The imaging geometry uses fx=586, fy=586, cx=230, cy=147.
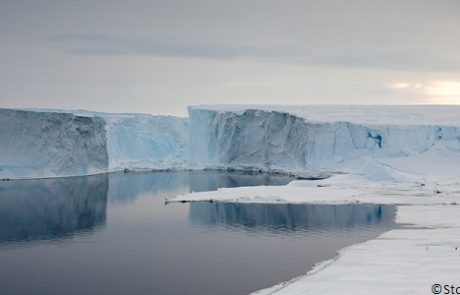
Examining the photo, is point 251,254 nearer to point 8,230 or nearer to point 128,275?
point 128,275

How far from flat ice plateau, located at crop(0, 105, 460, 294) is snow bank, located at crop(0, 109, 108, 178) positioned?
0.07 meters

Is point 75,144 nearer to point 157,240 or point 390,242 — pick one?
point 157,240

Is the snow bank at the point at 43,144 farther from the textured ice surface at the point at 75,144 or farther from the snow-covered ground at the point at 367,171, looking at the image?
the snow-covered ground at the point at 367,171

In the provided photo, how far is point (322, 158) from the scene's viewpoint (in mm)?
42250

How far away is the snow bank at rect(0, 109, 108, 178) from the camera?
124 ft

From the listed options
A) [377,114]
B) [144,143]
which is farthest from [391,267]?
[144,143]

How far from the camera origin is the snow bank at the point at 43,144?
3788 centimetres

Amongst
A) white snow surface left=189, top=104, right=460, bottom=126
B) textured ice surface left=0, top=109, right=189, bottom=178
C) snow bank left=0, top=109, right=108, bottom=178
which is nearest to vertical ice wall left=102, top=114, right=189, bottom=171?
textured ice surface left=0, top=109, right=189, bottom=178

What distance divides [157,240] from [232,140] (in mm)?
29281

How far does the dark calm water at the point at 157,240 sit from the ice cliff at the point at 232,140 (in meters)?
7.02

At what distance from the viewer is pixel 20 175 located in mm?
37656

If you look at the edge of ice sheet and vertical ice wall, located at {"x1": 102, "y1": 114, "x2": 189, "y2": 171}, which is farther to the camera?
vertical ice wall, located at {"x1": 102, "y1": 114, "x2": 189, "y2": 171}
